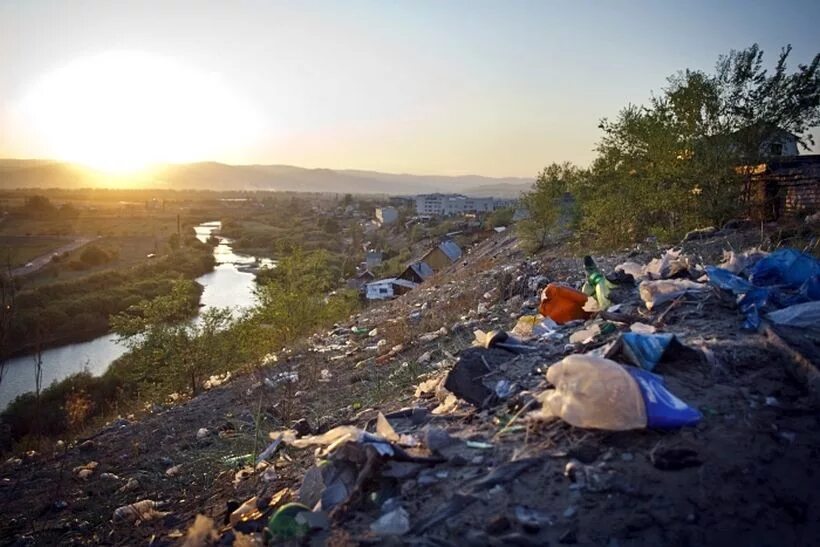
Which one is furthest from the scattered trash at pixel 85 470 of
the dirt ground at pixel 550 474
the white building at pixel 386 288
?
the white building at pixel 386 288

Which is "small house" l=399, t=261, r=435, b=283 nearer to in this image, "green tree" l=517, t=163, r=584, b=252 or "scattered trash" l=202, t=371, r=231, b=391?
"green tree" l=517, t=163, r=584, b=252

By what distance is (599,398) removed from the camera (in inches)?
84.6

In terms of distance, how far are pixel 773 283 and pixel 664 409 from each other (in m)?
2.17

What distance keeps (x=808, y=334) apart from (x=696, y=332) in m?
0.54

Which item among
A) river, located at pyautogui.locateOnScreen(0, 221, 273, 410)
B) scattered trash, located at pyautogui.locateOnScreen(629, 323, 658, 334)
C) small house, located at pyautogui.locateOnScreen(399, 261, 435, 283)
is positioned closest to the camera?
scattered trash, located at pyautogui.locateOnScreen(629, 323, 658, 334)

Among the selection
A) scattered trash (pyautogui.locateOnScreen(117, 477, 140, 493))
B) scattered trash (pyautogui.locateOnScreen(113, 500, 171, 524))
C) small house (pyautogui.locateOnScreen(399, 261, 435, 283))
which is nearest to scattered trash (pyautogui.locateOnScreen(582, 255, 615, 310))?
scattered trash (pyautogui.locateOnScreen(113, 500, 171, 524))

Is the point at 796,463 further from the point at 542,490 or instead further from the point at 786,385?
the point at 542,490

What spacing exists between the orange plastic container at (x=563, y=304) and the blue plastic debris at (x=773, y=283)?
3.12 ft

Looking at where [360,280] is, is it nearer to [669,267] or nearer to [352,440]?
[669,267]

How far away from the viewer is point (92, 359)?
1627cm

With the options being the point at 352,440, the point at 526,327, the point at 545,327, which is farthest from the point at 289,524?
the point at 526,327

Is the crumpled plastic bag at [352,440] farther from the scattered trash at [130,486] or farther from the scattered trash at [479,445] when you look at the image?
the scattered trash at [130,486]

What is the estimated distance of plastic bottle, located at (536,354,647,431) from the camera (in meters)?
2.11

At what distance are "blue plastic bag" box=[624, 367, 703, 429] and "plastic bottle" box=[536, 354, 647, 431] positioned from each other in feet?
0.17
